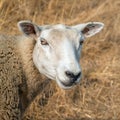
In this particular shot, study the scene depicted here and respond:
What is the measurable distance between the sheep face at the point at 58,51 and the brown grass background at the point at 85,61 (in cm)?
167

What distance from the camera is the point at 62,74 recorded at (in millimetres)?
3941

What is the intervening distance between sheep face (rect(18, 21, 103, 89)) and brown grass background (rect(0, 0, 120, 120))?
5.48ft

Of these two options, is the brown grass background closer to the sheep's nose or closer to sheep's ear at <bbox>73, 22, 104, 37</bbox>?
sheep's ear at <bbox>73, 22, 104, 37</bbox>

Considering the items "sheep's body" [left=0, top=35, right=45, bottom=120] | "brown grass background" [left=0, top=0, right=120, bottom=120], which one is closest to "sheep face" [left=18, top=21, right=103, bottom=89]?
"sheep's body" [left=0, top=35, right=45, bottom=120]

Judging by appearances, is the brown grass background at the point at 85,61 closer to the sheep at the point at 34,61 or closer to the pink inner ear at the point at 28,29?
the sheep at the point at 34,61

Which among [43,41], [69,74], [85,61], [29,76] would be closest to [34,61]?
[29,76]

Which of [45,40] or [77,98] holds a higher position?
[45,40]

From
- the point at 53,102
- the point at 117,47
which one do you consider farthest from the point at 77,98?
the point at 117,47

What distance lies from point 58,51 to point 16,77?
1.84 feet

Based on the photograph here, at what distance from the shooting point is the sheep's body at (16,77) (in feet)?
14.0

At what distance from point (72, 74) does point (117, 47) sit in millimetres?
3782

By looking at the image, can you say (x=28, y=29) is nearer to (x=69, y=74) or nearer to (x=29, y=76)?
(x=29, y=76)

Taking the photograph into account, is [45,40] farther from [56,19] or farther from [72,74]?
[56,19]

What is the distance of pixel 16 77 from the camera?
436cm
